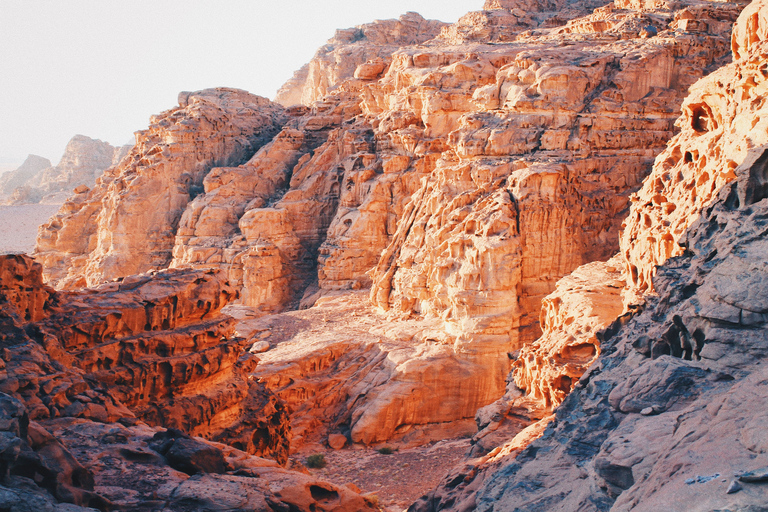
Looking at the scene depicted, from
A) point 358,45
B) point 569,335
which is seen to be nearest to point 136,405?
point 569,335

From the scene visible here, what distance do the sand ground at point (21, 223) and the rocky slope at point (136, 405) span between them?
122ft

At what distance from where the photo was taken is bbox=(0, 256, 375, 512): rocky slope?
7.75 meters

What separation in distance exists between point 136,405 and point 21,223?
49.2 metres

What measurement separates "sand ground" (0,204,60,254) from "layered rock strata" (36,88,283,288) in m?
9.61

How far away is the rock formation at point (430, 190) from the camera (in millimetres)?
21875

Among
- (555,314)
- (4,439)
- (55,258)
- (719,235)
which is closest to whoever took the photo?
(4,439)

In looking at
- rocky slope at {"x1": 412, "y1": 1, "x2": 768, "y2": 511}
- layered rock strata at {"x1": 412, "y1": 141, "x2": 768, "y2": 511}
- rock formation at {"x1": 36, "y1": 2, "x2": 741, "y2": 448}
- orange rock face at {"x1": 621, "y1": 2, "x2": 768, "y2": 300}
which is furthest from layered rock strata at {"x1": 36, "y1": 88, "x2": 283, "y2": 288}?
layered rock strata at {"x1": 412, "y1": 141, "x2": 768, "y2": 511}

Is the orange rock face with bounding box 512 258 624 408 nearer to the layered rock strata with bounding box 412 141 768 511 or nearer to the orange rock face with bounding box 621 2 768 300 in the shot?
the orange rock face with bounding box 621 2 768 300

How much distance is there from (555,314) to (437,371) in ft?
19.1

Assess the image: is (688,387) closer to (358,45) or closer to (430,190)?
(430,190)

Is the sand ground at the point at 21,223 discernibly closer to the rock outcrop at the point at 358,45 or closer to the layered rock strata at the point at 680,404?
the rock outcrop at the point at 358,45

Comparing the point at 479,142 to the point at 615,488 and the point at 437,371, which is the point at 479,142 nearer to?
the point at 437,371

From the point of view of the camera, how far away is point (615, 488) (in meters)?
5.92

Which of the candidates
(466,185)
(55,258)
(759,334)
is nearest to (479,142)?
(466,185)
